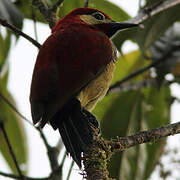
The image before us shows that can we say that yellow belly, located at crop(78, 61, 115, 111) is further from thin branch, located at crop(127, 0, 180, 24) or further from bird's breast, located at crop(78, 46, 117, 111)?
thin branch, located at crop(127, 0, 180, 24)

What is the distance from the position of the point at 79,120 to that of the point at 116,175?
1.04m

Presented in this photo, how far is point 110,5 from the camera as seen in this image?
153 inches

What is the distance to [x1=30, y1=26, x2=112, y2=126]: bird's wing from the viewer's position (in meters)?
2.63

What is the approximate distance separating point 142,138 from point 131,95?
5.64 feet

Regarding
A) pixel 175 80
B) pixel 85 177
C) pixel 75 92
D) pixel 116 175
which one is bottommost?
pixel 116 175

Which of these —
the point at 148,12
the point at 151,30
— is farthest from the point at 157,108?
the point at 148,12

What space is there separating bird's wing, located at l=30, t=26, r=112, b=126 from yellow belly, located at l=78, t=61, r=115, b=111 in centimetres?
8

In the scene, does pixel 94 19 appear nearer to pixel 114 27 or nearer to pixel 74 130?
pixel 114 27

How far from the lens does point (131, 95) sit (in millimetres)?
4156

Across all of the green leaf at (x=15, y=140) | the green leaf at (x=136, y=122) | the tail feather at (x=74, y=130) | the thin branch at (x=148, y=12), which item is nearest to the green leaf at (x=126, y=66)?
the green leaf at (x=136, y=122)

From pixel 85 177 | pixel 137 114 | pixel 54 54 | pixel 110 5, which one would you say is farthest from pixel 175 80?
pixel 85 177

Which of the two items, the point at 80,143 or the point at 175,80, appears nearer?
the point at 80,143

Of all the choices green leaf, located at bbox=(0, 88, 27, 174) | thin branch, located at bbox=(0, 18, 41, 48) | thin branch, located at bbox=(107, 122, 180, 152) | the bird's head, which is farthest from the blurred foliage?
thin branch, located at bbox=(107, 122, 180, 152)

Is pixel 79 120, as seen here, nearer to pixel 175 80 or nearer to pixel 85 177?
pixel 85 177
